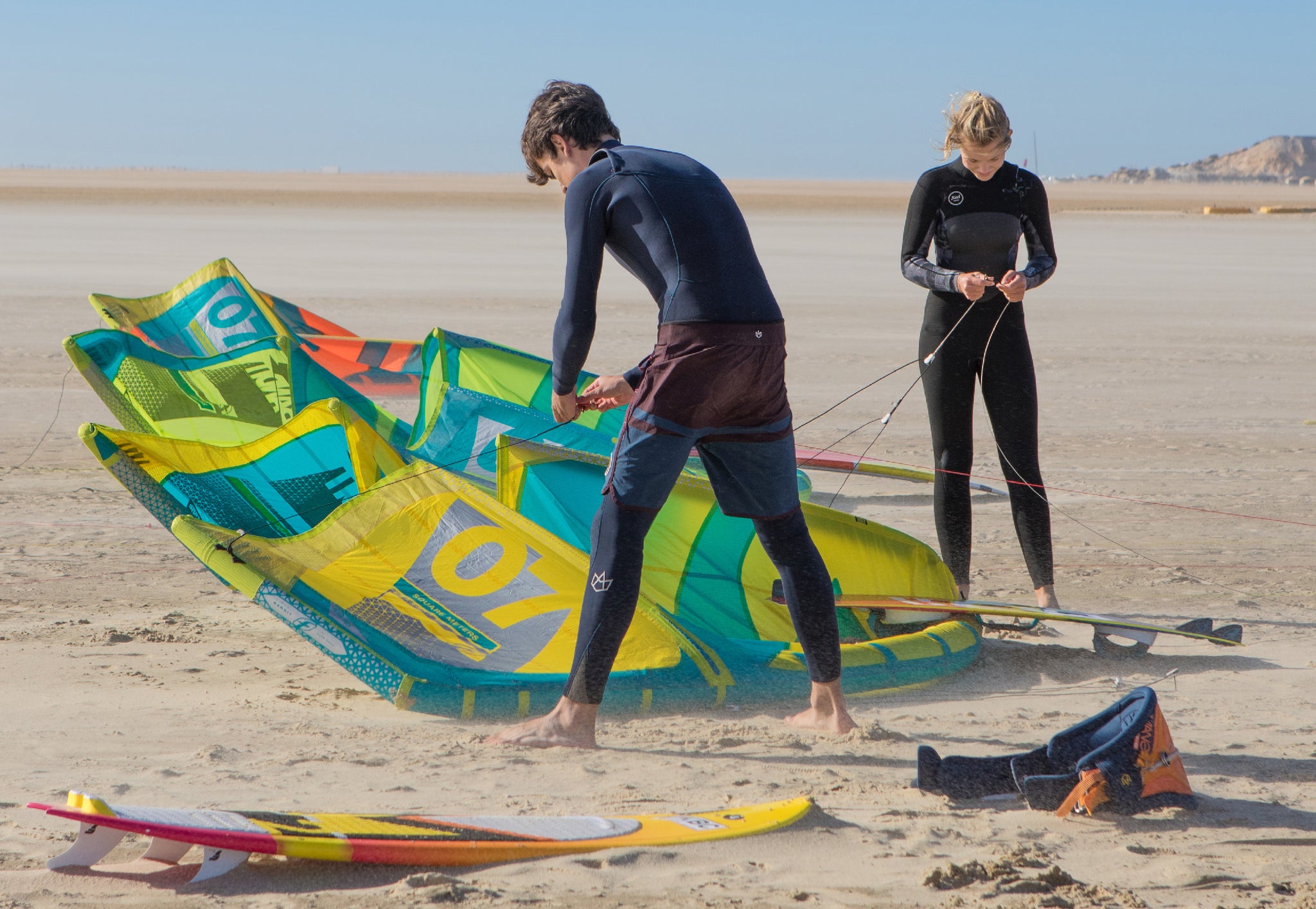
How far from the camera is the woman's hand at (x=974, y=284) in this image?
3.86 metres

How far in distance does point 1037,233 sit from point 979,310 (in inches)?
13.0

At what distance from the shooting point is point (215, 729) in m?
3.19

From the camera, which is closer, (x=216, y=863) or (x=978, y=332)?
(x=216, y=863)

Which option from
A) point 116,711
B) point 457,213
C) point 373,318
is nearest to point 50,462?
point 116,711

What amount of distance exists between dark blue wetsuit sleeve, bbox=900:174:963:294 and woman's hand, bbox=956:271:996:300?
0.11m

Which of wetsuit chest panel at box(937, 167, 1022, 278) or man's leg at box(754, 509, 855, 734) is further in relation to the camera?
wetsuit chest panel at box(937, 167, 1022, 278)

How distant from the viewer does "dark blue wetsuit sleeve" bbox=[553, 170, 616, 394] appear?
2.84 m

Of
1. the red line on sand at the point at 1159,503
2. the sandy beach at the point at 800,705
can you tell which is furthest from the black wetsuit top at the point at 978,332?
the red line on sand at the point at 1159,503

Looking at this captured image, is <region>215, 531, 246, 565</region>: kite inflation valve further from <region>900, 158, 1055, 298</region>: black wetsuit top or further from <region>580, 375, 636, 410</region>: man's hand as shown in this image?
<region>900, 158, 1055, 298</region>: black wetsuit top

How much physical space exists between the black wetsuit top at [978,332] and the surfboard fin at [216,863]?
102 inches

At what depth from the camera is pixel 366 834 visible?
7.97ft

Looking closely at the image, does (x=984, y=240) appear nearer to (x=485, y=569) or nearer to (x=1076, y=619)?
(x=1076, y=619)

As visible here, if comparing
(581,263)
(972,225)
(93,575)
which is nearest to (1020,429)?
(972,225)

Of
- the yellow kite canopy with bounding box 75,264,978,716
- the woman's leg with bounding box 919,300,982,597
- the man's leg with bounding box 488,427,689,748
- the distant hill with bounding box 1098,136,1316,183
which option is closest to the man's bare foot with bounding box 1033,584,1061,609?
the woman's leg with bounding box 919,300,982,597
